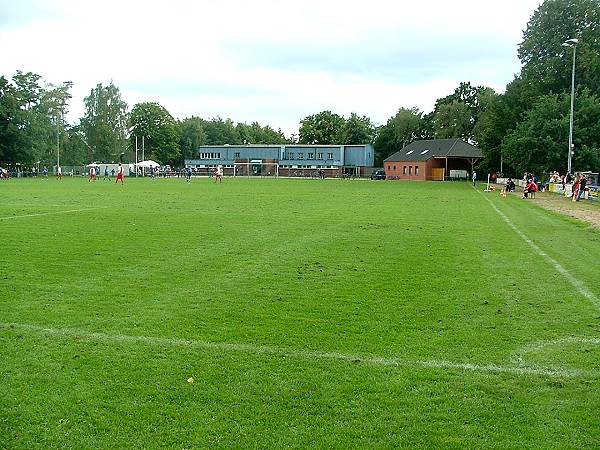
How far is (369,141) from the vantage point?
5359 inches

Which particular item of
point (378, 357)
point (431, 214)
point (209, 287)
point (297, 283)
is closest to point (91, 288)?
point (209, 287)

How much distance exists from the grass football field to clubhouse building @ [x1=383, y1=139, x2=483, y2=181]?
8362 centimetres

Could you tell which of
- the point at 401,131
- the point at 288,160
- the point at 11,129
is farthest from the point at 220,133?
the point at 11,129

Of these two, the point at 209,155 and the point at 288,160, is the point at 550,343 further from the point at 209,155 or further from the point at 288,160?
the point at 209,155

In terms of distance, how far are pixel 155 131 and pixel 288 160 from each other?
109 feet

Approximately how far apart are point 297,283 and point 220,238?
6320 millimetres

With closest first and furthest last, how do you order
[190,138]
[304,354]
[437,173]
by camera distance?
[304,354] → [437,173] → [190,138]

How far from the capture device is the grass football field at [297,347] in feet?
15.2

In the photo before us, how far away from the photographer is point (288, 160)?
127 metres

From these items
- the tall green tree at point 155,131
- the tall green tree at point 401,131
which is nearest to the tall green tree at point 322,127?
the tall green tree at point 401,131

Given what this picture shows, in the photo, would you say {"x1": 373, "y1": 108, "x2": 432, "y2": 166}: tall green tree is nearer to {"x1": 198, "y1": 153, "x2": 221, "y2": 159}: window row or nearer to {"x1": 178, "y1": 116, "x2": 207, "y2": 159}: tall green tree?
{"x1": 198, "y1": 153, "x2": 221, "y2": 159}: window row

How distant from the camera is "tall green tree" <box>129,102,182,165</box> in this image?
136375 mm

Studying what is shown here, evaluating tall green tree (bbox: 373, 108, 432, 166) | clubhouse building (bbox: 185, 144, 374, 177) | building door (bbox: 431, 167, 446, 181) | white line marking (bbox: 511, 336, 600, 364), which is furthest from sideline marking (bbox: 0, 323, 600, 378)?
tall green tree (bbox: 373, 108, 432, 166)

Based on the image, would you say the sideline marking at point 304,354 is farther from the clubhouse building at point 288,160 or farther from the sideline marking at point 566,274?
the clubhouse building at point 288,160
